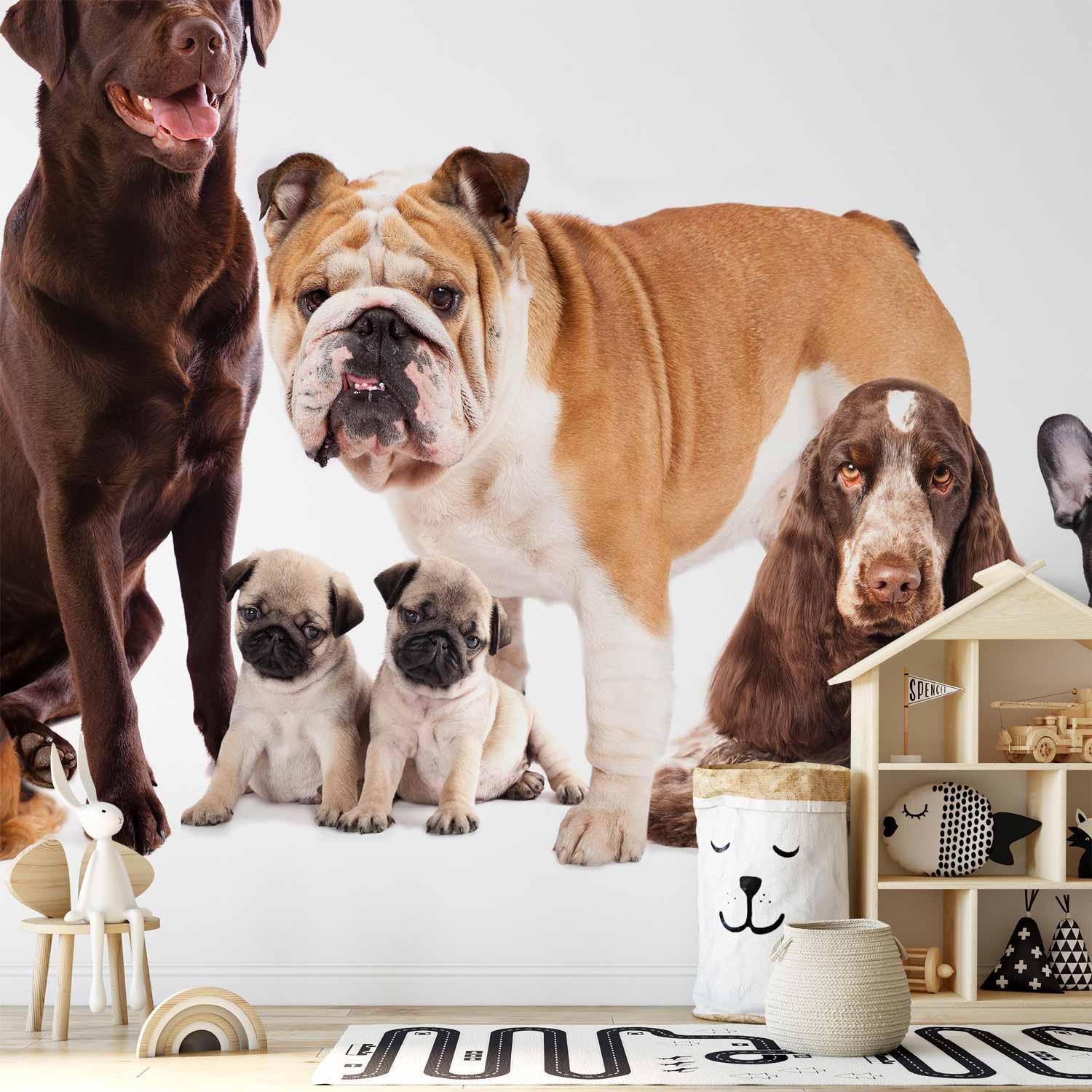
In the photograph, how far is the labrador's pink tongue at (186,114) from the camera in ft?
8.23

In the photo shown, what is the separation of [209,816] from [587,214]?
1573mm

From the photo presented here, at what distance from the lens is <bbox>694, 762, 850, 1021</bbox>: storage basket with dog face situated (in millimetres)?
2248

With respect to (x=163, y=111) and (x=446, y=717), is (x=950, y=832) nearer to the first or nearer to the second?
(x=446, y=717)

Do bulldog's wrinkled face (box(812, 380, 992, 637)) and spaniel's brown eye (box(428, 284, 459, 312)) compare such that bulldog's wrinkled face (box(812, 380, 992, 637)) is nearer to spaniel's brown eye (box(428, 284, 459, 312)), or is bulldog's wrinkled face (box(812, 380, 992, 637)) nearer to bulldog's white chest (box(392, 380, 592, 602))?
bulldog's white chest (box(392, 380, 592, 602))

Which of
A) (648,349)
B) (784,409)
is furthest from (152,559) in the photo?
(784,409)

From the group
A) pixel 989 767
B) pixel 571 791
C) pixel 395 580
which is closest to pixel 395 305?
pixel 395 580

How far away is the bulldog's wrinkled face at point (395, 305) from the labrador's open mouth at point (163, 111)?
20cm

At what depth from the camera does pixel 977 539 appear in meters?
2.61

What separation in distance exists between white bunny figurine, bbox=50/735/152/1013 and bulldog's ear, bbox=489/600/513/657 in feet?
2.69

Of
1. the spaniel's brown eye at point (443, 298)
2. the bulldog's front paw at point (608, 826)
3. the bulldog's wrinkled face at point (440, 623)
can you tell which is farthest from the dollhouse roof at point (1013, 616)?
the spaniel's brown eye at point (443, 298)

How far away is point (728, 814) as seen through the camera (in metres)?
2.29

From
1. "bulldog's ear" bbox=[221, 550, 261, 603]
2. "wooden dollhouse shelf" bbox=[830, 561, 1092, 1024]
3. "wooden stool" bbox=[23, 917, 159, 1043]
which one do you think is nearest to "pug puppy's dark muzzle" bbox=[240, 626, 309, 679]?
"bulldog's ear" bbox=[221, 550, 261, 603]

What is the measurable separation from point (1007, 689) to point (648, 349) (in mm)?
1090

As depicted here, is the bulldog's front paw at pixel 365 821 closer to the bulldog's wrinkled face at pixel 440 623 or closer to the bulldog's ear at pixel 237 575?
the bulldog's wrinkled face at pixel 440 623
